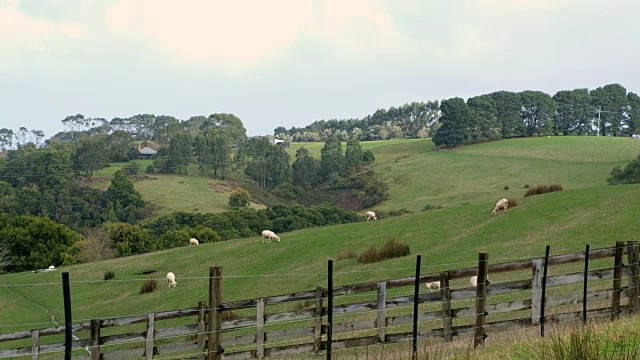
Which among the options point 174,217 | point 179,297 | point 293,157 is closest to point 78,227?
point 174,217

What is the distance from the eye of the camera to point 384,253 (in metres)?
33.7

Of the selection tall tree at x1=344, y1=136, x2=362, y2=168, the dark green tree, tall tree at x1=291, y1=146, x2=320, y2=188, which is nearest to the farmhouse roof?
tall tree at x1=291, y1=146, x2=320, y2=188

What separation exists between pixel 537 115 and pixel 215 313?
16204 cm

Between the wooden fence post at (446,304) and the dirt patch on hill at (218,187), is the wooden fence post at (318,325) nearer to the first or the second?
the wooden fence post at (446,304)

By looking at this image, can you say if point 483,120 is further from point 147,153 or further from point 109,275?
point 109,275

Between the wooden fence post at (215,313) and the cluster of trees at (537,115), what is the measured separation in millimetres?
143251

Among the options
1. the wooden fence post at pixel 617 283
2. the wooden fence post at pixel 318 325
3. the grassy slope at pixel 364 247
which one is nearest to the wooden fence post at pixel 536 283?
the wooden fence post at pixel 617 283

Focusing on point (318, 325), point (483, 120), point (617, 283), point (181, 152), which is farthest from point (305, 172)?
point (318, 325)

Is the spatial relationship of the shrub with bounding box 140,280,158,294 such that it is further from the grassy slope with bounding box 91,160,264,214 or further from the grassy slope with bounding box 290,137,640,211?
the grassy slope with bounding box 91,160,264,214

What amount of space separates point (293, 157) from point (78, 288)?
449 feet

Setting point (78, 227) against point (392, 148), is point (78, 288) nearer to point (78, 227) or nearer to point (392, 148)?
point (78, 227)

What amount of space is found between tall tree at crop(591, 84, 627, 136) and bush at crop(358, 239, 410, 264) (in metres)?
139

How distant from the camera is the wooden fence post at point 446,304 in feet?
42.8

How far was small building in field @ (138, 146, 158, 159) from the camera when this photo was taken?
184375 mm
